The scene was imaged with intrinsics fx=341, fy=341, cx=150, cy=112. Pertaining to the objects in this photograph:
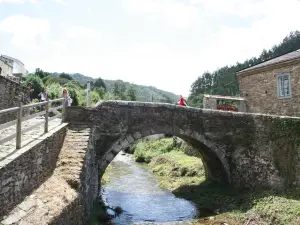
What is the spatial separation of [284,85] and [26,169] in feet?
50.3

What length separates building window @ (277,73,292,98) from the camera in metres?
18.5

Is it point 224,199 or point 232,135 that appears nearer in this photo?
point 224,199

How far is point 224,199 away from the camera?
49.3ft

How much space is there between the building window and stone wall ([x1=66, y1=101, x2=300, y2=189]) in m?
3.56

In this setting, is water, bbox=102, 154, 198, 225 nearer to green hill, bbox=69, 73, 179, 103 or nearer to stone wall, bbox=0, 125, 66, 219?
stone wall, bbox=0, 125, 66, 219

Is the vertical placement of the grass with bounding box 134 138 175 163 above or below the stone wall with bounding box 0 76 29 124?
below

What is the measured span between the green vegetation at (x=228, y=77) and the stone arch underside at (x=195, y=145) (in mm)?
36808

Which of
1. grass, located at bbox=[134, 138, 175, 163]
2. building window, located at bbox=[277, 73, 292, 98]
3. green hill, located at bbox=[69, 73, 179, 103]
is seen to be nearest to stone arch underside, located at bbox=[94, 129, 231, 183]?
building window, located at bbox=[277, 73, 292, 98]

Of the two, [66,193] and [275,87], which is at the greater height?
[275,87]

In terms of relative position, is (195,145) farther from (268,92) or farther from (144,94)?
Answer: (144,94)

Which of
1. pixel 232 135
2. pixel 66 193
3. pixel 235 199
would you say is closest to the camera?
pixel 66 193

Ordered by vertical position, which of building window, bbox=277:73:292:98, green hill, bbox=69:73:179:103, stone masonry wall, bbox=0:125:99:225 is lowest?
stone masonry wall, bbox=0:125:99:225

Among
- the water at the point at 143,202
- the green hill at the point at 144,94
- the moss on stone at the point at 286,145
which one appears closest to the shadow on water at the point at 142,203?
the water at the point at 143,202

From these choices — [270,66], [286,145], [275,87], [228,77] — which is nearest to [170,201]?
[286,145]
